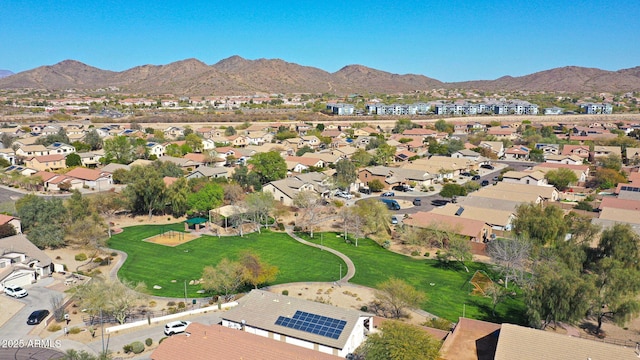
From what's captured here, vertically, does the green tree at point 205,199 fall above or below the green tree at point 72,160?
below

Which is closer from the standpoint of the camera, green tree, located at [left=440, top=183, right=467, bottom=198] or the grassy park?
the grassy park

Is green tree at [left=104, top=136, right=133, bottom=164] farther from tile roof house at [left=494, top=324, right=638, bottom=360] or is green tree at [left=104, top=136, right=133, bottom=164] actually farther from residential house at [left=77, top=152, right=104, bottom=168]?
tile roof house at [left=494, top=324, right=638, bottom=360]

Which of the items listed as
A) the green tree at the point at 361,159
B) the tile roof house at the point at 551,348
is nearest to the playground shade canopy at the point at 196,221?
→ the tile roof house at the point at 551,348

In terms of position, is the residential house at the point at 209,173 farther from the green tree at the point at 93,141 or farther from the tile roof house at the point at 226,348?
the tile roof house at the point at 226,348

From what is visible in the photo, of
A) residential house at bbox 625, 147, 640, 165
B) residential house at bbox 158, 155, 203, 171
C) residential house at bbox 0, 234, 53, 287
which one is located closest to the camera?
residential house at bbox 0, 234, 53, 287

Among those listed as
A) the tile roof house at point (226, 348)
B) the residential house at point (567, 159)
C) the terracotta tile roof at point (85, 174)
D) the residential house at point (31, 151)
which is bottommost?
the tile roof house at point (226, 348)

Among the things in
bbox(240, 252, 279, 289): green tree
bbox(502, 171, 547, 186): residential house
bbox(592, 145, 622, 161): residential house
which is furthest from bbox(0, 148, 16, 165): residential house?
bbox(592, 145, 622, 161): residential house

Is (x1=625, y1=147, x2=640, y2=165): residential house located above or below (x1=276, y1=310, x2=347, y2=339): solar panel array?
above
